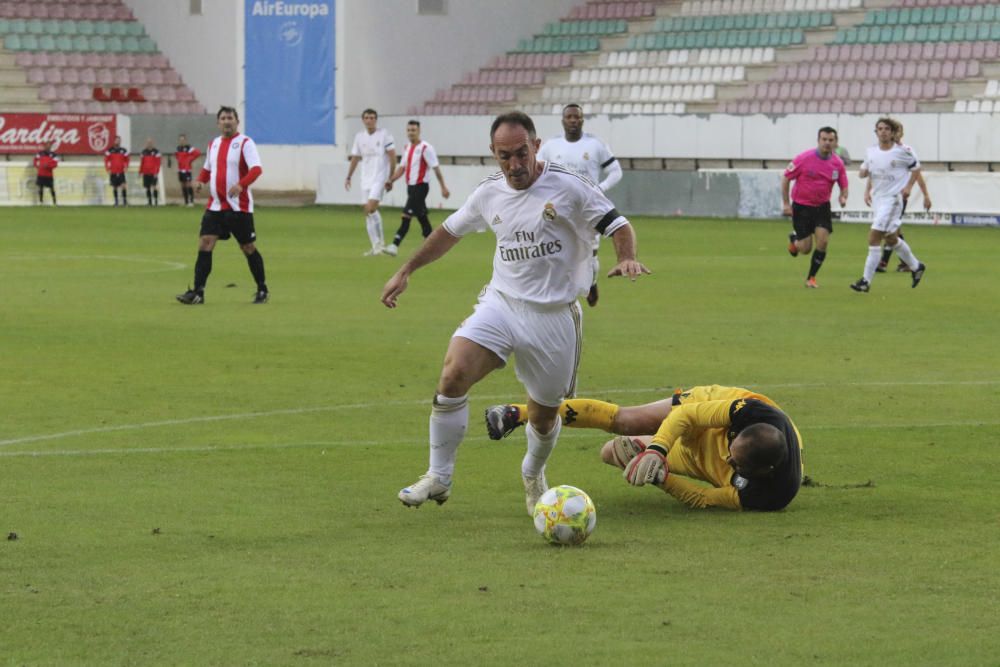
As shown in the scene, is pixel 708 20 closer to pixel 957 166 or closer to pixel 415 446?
pixel 957 166

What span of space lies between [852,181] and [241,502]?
2996 centimetres

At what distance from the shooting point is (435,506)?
818cm

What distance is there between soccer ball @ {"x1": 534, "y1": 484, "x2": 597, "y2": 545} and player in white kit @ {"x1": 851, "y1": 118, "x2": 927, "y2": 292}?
14254mm

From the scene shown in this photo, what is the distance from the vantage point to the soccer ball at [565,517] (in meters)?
7.16

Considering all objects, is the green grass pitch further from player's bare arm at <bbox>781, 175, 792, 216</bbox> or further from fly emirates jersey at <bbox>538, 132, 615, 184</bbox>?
player's bare arm at <bbox>781, 175, 792, 216</bbox>

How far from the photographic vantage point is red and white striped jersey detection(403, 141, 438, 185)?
93.5 ft

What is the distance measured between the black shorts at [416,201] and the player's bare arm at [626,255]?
66.3 feet

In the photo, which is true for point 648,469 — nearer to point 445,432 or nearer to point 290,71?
point 445,432

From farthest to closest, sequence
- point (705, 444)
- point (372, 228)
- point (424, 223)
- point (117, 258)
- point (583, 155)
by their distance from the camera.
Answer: point (424, 223) < point (372, 228) < point (117, 258) < point (583, 155) < point (705, 444)

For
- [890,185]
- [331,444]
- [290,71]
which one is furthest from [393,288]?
[290,71]

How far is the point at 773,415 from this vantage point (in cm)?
792

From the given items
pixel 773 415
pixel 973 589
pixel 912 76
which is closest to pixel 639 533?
pixel 773 415

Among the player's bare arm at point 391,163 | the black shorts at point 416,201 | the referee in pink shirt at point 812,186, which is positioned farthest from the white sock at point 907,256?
the player's bare arm at point 391,163

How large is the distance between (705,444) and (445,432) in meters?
1.25
